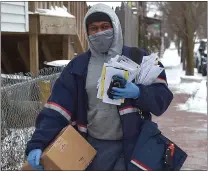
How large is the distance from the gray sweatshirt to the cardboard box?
5.2 inches

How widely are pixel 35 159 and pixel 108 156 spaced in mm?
447

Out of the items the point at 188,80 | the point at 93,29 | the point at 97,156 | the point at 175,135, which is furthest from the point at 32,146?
the point at 188,80

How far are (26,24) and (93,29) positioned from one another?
649cm

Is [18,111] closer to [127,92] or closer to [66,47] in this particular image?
[127,92]

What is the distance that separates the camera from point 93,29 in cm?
274

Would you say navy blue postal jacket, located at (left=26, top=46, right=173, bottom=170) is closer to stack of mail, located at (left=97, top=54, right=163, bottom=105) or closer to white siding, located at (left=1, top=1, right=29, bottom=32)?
stack of mail, located at (left=97, top=54, right=163, bottom=105)

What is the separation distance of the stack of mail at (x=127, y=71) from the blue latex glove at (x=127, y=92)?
0.12 feet

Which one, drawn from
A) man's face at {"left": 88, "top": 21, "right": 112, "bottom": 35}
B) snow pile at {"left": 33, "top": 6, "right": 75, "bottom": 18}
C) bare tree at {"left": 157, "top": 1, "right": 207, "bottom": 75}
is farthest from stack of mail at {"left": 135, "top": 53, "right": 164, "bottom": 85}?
bare tree at {"left": 157, "top": 1, "right": 207, "bottom": 75}

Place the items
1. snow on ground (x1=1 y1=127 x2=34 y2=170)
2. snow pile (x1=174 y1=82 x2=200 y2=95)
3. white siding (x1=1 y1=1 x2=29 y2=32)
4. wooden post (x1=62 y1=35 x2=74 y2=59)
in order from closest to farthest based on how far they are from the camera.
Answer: snow on ground (x1=1 y1=127 x2=34 y2=170) → white siding (x1=1 y1=1 x2=29 y2=32) → wooden post (x1=62 y1=35 x2=74 y2=59) → snow pile (x1=174 y1=82 x2=200 y2=95)

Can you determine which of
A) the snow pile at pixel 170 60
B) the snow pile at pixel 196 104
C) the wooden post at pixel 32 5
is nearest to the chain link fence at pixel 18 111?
the wooden post at pixel 32 5

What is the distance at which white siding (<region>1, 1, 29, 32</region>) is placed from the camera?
29.0 feet

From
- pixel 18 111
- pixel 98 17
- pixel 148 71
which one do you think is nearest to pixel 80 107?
pixel 148 71

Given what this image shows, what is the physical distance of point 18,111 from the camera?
5.06 m

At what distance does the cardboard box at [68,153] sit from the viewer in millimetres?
2352
